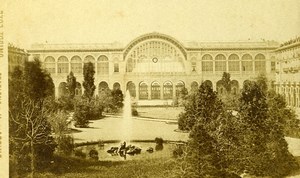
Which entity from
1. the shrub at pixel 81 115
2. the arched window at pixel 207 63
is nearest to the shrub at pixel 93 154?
the shrub at pixel 81 115

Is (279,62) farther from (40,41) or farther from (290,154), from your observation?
(40,41)

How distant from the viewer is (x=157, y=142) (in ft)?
7.01

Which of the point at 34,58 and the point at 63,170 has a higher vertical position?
the point at 34,58

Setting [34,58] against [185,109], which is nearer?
[185,109]

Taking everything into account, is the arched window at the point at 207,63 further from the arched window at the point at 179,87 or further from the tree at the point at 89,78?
the tree at the point at 89,78

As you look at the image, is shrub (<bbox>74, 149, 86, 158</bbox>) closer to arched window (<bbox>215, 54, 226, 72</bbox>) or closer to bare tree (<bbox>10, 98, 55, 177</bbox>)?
bare tree (<bbox>10, 98, 55, 177</bbox>)

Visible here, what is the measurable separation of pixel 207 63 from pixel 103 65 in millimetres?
541

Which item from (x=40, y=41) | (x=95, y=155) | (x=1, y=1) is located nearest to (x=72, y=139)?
(x=95, y=155)

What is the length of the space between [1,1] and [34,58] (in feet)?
1.05

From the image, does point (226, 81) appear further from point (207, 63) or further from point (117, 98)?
point (117, 98)

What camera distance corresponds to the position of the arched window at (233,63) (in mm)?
2160

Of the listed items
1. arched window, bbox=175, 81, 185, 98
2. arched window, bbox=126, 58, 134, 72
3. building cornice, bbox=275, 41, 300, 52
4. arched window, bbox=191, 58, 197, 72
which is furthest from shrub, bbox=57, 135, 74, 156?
building cornice, bbox=275, 41, 300, 52

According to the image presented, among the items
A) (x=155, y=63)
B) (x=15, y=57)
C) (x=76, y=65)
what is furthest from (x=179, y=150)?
(x=15, y=57)

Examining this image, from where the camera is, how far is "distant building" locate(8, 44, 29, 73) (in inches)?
86.4
